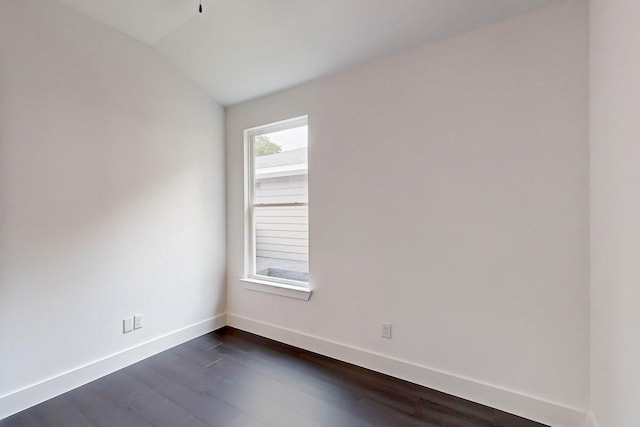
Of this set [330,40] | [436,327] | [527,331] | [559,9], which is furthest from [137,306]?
[559,9]

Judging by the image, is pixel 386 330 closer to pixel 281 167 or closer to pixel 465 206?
pixel 465 206

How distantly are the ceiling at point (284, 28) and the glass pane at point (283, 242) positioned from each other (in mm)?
1259

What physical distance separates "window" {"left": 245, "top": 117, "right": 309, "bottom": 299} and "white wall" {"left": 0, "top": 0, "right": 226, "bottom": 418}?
0.52 metres

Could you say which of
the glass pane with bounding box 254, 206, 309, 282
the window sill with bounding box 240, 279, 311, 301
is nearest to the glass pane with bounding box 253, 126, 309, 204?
the glass pane with bounding box 254, 206, 309, 282

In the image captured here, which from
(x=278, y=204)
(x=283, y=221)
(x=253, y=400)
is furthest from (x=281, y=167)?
(x=253, y=400)

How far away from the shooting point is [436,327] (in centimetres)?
207

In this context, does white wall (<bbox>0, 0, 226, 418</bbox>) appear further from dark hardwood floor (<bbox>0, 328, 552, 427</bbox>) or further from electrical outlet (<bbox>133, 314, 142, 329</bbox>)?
dark hardwood floor (<bbox>0, 328, 552, 427</bbox>)

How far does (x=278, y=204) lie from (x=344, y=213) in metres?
0.84

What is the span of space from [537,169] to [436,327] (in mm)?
1219

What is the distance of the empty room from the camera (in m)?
1.65

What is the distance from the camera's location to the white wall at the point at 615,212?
44.7 inches

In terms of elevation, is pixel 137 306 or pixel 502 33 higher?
pixel 502 33

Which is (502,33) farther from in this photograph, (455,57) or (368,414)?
(368,414)

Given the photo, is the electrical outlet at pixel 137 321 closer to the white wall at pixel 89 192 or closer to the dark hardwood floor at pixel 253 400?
the white wall at pixel 89 192
